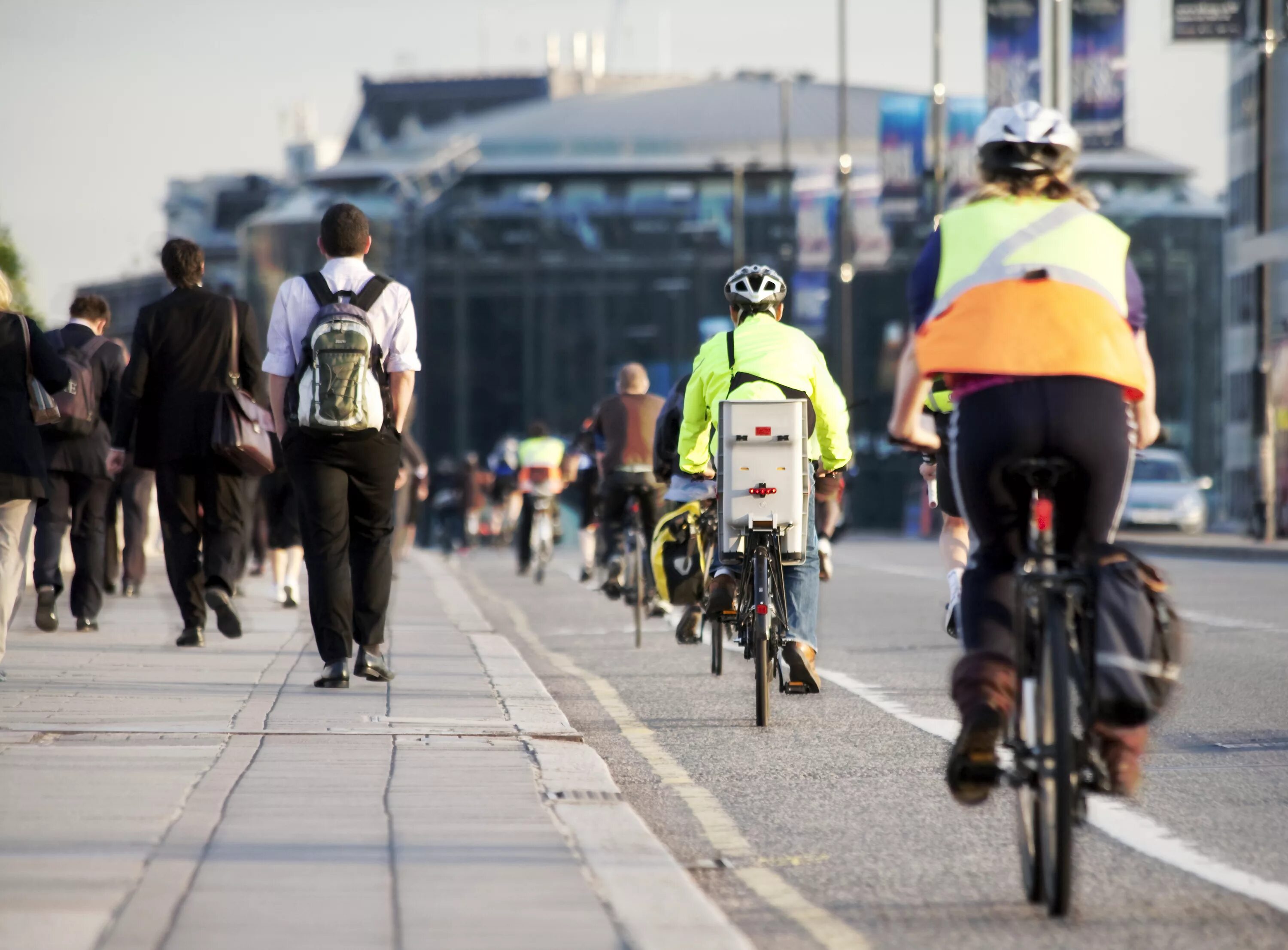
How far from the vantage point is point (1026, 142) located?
5.23 m

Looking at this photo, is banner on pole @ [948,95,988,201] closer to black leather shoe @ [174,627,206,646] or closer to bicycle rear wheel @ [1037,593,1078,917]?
black leather shoe @ [174,627,206,646]

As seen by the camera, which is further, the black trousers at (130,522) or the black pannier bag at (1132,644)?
the black trousers at (130,522)

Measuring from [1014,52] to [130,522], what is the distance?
2618cm

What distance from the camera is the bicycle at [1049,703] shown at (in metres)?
4.76

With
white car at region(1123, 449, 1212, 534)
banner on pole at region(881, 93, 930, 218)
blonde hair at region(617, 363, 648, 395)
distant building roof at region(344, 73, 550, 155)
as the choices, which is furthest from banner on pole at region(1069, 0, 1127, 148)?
distant building roof at region(344, 73, 550, 155)

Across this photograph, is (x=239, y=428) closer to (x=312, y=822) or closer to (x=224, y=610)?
(x=224, y=610)

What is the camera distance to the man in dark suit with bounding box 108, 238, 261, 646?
36.4 ft

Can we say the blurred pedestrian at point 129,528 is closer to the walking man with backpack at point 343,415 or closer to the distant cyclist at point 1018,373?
the walking man with backpack at point 343,415

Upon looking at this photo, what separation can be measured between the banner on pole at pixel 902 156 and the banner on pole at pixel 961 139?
26.2 inches

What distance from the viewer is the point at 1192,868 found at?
5.57 meters

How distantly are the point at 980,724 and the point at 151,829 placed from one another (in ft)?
6.74

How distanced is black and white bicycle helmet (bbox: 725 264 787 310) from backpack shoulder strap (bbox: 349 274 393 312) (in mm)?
1434

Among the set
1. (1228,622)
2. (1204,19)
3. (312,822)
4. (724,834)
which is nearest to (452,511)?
(1204,19)

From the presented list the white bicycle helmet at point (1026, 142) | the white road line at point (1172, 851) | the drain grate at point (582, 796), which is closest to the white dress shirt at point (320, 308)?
the drain grate at point (582, 796)
